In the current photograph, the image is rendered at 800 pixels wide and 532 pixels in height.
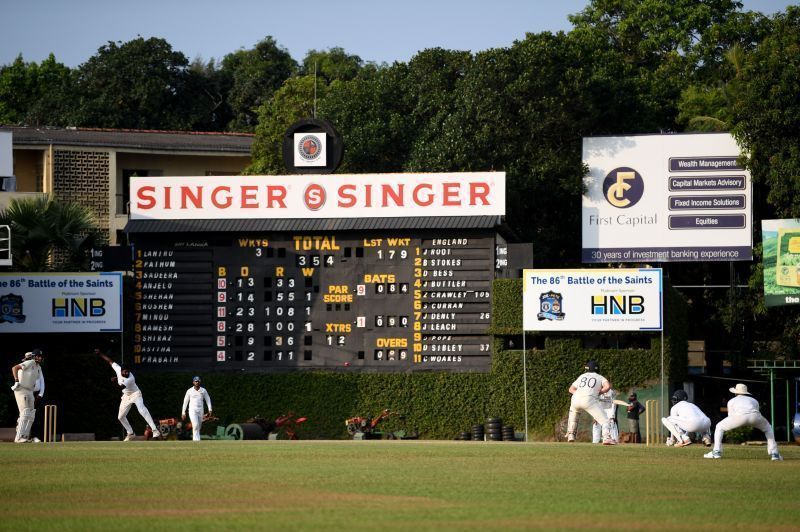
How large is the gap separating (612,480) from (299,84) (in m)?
45.0

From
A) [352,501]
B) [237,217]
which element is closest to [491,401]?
[237,217]

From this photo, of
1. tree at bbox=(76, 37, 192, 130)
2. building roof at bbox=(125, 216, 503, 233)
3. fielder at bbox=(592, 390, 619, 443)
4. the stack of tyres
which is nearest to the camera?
fielder at bbox=(592, 390, 619, 443)

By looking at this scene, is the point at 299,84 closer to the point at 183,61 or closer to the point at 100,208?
the point at 100,208

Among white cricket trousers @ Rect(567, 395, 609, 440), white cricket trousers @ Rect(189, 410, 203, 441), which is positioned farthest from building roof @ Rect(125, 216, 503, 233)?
white cricket trousers @ Rect(567, 395, 609, 440)

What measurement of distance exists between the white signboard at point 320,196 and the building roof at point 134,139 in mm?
23445

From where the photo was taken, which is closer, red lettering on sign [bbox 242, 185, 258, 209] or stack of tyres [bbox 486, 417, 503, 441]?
stack of tyres [bbox 486, 417, 503, 441]

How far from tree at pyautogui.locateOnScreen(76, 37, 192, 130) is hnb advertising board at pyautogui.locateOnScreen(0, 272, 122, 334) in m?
37.0

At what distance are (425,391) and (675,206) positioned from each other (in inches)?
622

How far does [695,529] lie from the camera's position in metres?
14.2

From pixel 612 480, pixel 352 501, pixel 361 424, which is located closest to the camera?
pixel 352 501

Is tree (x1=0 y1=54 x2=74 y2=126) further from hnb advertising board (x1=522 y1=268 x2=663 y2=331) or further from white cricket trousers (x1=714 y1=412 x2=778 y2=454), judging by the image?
white cricket trousers (x1=714 y1=412 x2=778 y2=454)

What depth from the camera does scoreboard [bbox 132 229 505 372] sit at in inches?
1345

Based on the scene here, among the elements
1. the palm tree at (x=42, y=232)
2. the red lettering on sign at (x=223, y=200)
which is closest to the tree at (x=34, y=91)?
the palm tree at (x=42, y=232)

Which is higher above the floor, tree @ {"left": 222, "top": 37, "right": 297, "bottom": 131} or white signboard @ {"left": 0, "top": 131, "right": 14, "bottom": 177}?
tree @ {"left": 222, "top": 37, "right": 297, "bottom": 131}
